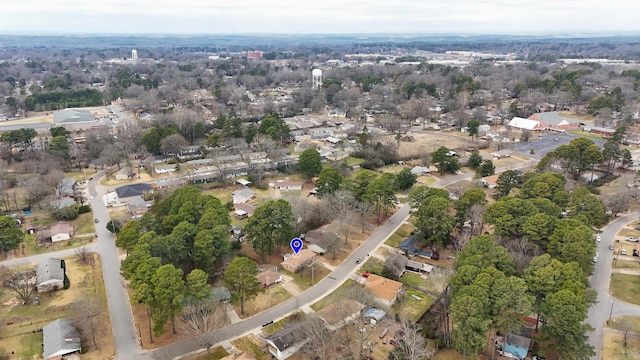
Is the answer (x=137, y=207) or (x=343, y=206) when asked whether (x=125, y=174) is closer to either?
(x=137, y=207)

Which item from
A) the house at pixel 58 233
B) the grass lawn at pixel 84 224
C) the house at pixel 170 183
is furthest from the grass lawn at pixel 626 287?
the house at pixel 58 233

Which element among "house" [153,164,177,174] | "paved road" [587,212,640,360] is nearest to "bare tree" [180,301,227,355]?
"paved road" [587,212,640,360]

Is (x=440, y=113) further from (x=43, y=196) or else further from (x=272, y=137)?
(x=43, y=196)

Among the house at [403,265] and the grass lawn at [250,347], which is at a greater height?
the house at [403,265]

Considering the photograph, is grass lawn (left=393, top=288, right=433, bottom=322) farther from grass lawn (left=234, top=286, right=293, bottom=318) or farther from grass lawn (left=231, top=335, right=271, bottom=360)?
grass lawn (left=231, top=335, right=271, bottom=360)

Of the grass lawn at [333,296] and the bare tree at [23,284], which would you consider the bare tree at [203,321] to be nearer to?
the grass lawn at [333,296]

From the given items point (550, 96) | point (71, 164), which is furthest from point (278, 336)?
point (550, 96)
